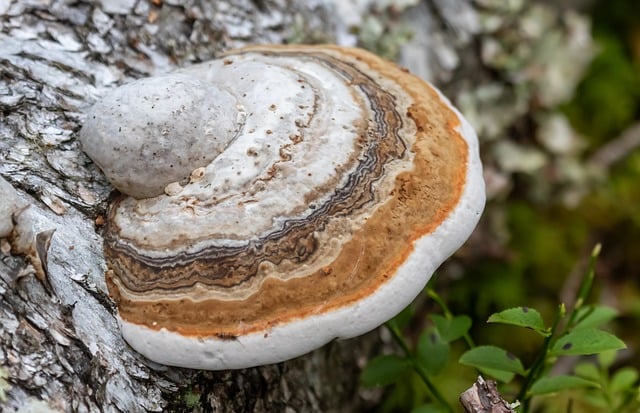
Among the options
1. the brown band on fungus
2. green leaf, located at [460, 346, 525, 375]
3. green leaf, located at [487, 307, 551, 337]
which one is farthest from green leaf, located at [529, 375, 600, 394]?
the brown band on fungus

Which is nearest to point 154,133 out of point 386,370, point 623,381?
point 386,370

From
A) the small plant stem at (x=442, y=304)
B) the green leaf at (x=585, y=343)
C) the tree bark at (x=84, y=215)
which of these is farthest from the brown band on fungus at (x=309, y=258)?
the green leaf at (x=585, y=343)

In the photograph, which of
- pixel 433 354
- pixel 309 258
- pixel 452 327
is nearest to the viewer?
pixel 309 258

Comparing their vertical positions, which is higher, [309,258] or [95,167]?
[309,258]

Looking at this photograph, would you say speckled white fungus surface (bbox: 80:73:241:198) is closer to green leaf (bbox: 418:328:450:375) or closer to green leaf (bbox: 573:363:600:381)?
green leaf (bbox: 418:328:450:375)

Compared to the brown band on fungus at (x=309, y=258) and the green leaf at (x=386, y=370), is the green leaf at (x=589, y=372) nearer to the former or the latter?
the green leaf at (x=386, y=370)

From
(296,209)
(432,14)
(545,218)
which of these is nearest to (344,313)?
(296,209)

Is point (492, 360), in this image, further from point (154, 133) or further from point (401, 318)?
point (154, 133)
